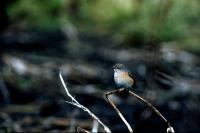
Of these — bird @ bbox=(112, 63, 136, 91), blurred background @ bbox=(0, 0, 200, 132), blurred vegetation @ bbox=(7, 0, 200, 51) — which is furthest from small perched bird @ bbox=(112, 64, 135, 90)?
blurred vegetation @ bbox=(7, 0, 200, 51)

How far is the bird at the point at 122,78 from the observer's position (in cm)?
255

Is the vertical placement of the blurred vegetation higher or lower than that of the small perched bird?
lower

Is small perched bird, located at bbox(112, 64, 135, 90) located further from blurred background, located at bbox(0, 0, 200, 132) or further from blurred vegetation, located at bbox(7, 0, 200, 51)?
blurred vegetation, located at bbox(7, 0, 200, 51)

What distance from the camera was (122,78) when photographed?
2.56 meters

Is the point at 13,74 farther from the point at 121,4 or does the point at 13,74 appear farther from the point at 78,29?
the point at 121,4

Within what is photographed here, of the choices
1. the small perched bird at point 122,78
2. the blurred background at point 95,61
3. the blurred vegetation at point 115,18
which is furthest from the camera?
the blurred vegetation at point 115,18

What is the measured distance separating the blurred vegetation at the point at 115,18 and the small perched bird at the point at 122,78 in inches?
180

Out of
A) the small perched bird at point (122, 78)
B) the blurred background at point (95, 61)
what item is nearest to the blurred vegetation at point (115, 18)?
the blurred background at point (95, 61)

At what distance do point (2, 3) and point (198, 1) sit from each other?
4440 mm

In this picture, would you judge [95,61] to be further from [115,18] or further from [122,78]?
[122,78]

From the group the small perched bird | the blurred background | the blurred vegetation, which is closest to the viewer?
the small perched bird

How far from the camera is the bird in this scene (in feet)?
8.36

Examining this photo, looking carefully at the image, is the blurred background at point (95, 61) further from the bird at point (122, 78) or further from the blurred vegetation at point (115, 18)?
the bird at point (122, 78)

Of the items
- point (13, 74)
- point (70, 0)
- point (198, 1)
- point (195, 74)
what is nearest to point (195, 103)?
point (195, 74)
